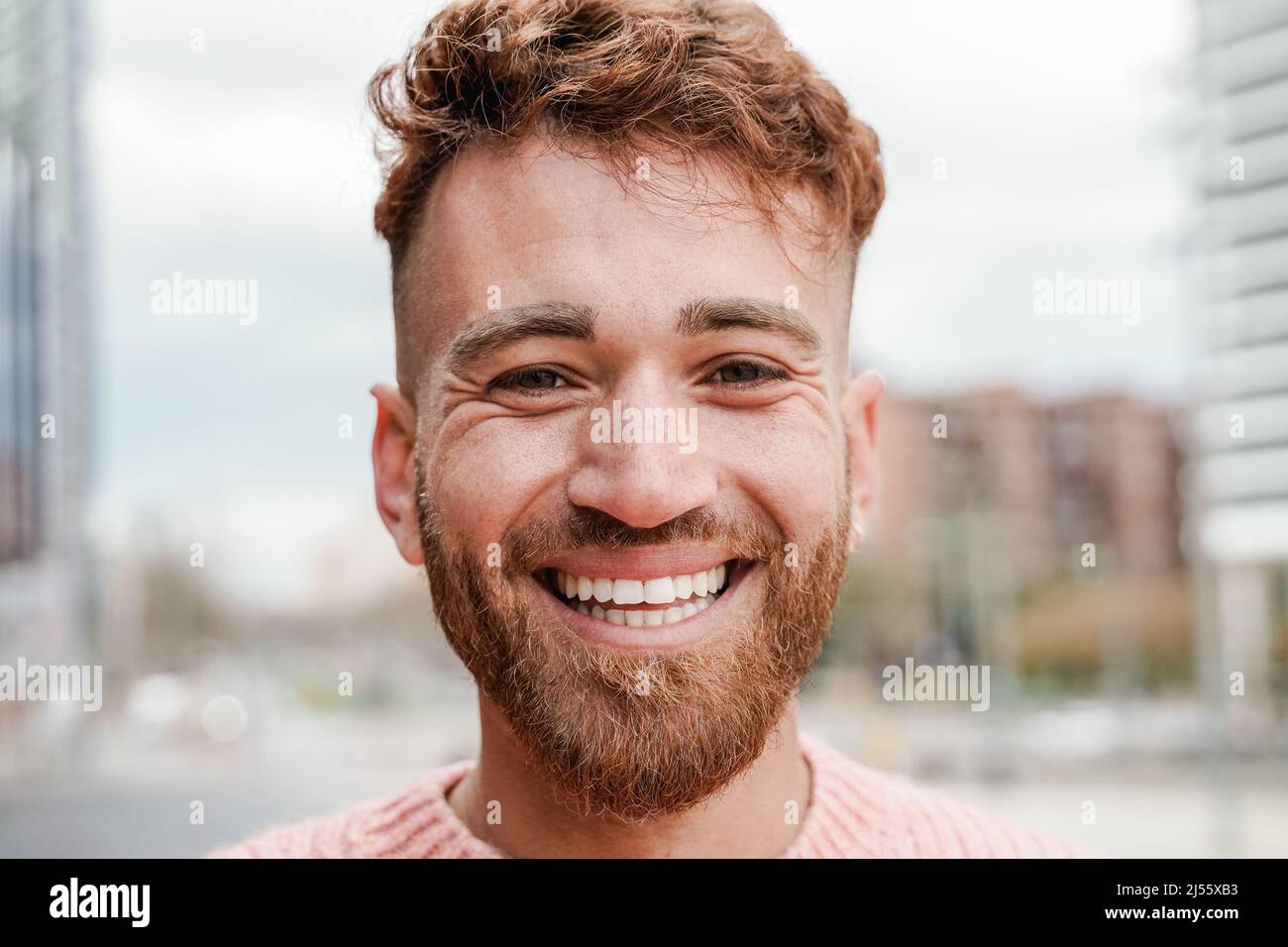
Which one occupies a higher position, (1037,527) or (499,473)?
(1037,527)

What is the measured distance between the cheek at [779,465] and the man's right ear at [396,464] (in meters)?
0.66

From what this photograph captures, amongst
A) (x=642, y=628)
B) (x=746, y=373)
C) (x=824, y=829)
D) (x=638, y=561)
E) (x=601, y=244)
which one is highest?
(x=601, y=244)

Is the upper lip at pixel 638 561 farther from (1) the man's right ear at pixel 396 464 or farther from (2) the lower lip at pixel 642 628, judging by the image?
(1) the man's right ear at pixel 396 464

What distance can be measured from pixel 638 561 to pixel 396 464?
654mm

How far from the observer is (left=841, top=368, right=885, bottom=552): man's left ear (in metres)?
2.49

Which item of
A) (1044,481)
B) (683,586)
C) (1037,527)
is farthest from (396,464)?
(1044,481)

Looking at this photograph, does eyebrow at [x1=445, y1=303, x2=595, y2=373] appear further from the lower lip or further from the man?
the lower lip

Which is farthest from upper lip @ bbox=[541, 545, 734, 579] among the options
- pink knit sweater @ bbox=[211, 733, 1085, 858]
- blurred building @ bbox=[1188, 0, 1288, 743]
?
blurred building @ bbox=[1188, 0, 1288, 743]

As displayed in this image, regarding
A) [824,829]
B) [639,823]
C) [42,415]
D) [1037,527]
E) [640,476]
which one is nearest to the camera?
[640,476]

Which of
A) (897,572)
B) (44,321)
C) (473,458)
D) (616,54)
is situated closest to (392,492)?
(473,458)

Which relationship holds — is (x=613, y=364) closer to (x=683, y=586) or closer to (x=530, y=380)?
(x=530, y=380)

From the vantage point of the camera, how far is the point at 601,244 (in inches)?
88.2

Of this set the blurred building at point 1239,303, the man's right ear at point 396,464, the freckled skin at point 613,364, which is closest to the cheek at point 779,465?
the freckled skin at point 613,364

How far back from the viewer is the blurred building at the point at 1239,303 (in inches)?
348
